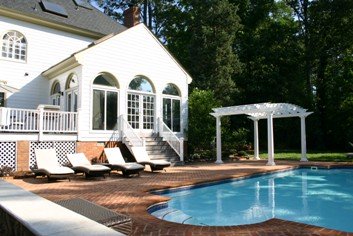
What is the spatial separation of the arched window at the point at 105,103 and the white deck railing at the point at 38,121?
126cm

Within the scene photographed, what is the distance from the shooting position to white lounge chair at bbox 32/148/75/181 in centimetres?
1140

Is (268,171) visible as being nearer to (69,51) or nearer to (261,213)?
(261,213)

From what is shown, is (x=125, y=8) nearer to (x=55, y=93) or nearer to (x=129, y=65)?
(x=55, y=93)

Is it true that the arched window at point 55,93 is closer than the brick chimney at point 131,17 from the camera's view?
Yes

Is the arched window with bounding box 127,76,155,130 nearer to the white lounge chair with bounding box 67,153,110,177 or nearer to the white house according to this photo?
the white house

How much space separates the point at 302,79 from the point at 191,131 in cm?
1658

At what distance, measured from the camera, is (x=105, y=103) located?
54.4ft

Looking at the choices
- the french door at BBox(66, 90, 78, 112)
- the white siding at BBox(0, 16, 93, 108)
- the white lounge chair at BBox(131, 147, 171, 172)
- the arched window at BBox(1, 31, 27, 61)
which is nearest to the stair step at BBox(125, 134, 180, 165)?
the white lounge chair at BBox(131, 147, 171, 172)

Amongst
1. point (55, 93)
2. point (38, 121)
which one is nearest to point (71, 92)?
point (55, 93)

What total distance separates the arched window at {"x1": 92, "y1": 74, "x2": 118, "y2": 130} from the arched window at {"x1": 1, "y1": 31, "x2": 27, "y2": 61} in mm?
5347

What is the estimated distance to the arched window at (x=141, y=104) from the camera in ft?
58.7

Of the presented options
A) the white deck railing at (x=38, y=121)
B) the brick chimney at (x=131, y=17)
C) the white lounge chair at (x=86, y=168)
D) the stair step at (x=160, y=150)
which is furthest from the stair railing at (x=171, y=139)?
the brick chimney at (x=131, y=17)

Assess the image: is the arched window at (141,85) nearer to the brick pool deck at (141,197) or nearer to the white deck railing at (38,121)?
the white deck railing at (38,121)

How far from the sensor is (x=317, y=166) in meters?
17.1
